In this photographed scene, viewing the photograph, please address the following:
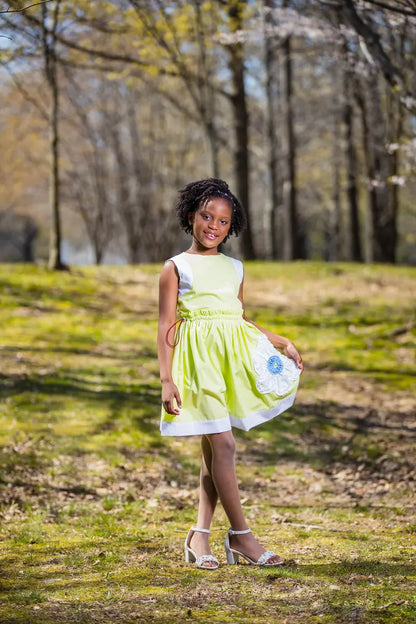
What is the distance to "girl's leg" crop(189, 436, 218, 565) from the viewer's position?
3.45 metres

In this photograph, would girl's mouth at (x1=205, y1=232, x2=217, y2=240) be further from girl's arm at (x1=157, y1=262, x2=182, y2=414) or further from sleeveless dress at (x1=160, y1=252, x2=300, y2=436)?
girl's arm at (x1=157, y1=262, x2=182, y2=414)

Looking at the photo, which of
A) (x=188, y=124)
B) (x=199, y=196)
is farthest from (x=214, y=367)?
(x=188, y=124)

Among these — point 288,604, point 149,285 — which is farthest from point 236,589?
point 149,285

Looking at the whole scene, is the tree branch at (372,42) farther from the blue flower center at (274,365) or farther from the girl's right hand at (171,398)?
the girl's right hand at (171,398)

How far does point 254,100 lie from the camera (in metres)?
26.9

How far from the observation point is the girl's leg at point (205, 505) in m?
3.45

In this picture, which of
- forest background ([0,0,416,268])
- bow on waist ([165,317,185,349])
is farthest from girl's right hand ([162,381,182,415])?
forest background ([0,0,416,268])

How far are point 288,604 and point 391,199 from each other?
18171 mm

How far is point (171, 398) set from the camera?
3250 mm

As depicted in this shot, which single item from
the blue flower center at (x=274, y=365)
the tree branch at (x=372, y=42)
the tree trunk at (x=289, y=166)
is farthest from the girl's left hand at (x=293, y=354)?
the tree trunk at (x=289, y=166)

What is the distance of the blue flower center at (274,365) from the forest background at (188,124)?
5.56 meters

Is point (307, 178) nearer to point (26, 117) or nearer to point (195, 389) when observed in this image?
point (26, 117)

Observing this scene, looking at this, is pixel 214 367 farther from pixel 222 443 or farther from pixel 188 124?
pixel 188 124

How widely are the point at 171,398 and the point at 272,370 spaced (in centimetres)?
55
